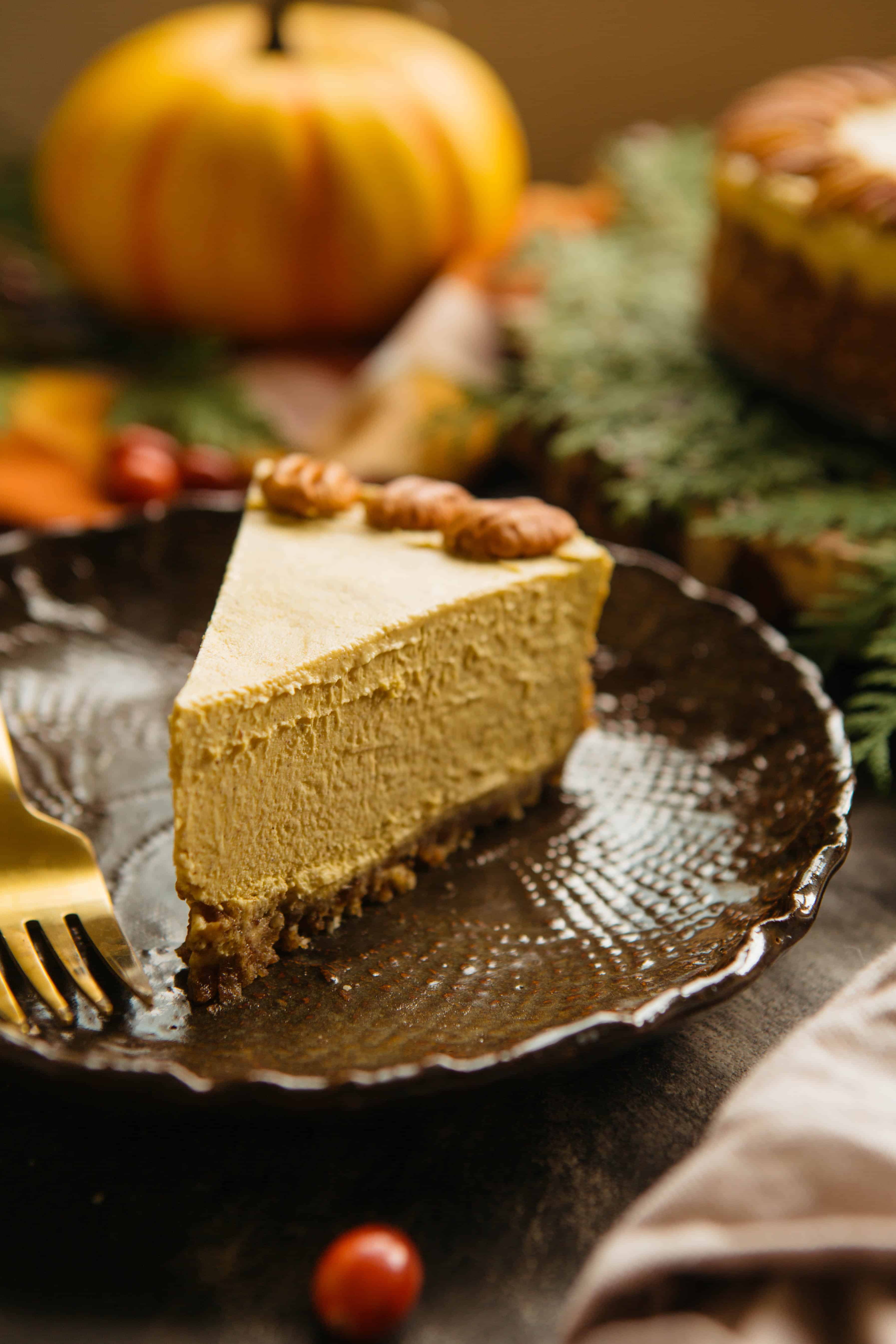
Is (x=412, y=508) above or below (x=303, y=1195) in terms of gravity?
above

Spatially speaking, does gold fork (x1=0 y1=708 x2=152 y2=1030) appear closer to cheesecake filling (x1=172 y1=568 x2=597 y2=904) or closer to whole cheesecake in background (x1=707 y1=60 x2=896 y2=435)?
cheesecake filling (x1=172 y1=568 x2=597 y2=904)

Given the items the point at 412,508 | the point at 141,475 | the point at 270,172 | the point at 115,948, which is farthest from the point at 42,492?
the point at 115,948

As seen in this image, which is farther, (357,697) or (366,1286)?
(357,697)

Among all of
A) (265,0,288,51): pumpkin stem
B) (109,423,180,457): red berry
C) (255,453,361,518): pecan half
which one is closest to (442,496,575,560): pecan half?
(255,453,361,518): pecan half

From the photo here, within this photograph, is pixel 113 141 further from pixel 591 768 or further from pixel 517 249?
pixel 591 768

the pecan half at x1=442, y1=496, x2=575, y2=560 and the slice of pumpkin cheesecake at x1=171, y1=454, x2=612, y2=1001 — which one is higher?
the pecan half at x1=442, y1=496, x2=575, y2=560

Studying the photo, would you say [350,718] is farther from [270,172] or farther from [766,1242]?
[270,172]

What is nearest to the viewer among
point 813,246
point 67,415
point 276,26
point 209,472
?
point 813,246
